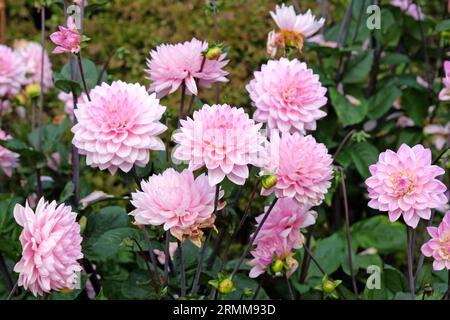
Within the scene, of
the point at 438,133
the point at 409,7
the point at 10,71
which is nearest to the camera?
the point at 10,71

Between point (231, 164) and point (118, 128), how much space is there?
22 centimetres

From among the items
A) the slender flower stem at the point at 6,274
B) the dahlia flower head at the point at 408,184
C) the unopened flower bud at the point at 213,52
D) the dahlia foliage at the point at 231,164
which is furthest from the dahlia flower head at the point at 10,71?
the dahlia flower head at the point at 408,184

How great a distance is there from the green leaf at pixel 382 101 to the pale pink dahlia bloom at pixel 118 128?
110cm

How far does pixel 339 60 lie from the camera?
7.60 ft

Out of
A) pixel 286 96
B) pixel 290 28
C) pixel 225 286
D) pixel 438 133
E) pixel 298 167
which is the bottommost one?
pixel 225 286

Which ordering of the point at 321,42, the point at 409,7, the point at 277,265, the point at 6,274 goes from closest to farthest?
the point at 277,265
the point at 6,274
the point at 321,42
the point at 409,7

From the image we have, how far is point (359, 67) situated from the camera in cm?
229

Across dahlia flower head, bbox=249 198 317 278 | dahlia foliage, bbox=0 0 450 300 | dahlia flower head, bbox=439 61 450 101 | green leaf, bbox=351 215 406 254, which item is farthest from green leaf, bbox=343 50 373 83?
dahlia flower head, bbox=249 198 317 278

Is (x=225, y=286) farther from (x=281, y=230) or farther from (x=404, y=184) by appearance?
(x=404, y=184)

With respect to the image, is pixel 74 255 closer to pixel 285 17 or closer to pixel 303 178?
pixel 303 178

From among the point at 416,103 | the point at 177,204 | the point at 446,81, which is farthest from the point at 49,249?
the point at 416,103

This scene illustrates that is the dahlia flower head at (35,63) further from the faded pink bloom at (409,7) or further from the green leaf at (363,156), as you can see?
the faded pink bloom at (409,7)

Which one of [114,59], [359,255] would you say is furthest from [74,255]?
[114,59]
